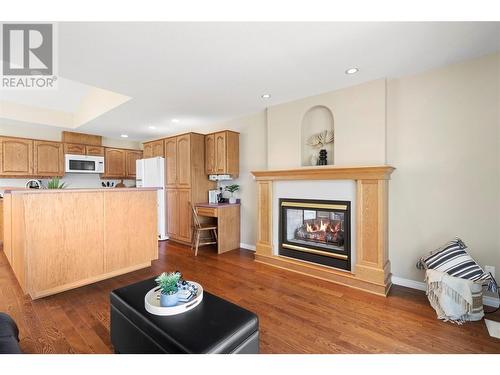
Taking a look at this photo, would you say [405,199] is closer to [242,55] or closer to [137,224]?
[242,55]

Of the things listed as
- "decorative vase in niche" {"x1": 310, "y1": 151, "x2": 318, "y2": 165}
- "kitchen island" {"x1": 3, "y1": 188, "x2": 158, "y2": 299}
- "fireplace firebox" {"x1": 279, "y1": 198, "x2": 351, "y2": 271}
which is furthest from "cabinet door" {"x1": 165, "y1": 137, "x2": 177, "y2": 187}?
"decorative vase in niche" {"x1": 310, "y1": 151, "x2": 318, "y2": 165}

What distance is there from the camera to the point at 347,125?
113 inches

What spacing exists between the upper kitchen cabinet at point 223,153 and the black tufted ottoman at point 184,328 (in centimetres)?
281

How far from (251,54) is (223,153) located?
2.13m

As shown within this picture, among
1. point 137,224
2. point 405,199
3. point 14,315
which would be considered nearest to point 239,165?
point 137,224

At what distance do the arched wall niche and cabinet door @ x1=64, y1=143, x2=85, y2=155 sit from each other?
5.03 meters

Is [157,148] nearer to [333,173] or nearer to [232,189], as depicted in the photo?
[232,189]

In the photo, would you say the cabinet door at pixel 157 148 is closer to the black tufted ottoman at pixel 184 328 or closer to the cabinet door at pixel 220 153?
the cabinet door at pixel 220 153

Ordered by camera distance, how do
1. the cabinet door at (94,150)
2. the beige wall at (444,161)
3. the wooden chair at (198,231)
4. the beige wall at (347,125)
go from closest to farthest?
the beige wall at (444,161) → the beige wall at (347,125) → the wooden chair at (198,231) → the cabinet door at (94,150)

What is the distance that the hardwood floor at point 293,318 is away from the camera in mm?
1656

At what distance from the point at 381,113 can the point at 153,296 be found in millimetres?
2902

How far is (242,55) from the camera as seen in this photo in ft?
6.99

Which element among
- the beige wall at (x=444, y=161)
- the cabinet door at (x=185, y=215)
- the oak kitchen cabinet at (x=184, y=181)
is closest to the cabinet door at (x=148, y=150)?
the oak kitchen cabinet at (x=184, y=181)

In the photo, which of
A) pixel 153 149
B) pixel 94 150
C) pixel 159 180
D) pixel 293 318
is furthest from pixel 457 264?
pixel 94 150
